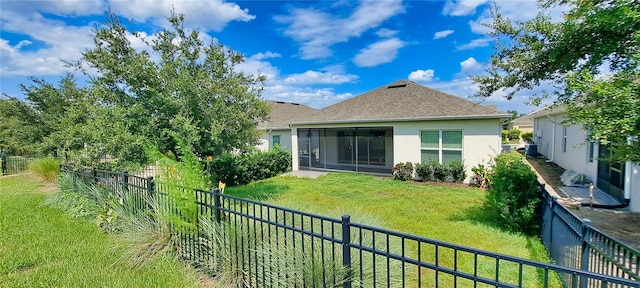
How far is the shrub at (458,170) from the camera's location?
11469 millimetres

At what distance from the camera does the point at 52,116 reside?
11.6 metres

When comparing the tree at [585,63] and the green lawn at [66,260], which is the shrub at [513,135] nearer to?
the tree at [585,63]

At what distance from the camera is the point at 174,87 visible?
7336mm

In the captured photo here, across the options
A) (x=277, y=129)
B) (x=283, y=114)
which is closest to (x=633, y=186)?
(x=277, y=129)

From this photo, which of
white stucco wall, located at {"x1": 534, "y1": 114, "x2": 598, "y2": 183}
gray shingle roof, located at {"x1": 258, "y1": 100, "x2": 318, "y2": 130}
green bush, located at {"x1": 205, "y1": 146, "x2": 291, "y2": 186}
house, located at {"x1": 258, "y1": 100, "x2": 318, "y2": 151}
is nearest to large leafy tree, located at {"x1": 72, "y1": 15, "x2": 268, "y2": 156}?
green bush, located at {"x1": 205, "y1": 146, "x2": 291, "y2": 186}

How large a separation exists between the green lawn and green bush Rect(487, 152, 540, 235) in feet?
19.6

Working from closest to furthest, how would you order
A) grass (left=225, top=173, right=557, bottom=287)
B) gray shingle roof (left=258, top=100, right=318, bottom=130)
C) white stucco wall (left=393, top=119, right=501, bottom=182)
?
grass (left=225, top=173, right=557, bottom=287)
white stucco wall (left=393, top=119, right=501, bottom=182)
gray shingle roof (left=258, top=100, right=318, bottom=130)

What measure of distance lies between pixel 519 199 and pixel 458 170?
5786mm

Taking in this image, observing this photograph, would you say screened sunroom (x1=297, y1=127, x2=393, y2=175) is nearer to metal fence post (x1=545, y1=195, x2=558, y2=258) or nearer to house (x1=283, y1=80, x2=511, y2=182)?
house (x1=283, y1=80, x2=511, y2=182)

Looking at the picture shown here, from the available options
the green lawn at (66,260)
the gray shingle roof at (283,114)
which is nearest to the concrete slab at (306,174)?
the gray shingle roof at (283,114)

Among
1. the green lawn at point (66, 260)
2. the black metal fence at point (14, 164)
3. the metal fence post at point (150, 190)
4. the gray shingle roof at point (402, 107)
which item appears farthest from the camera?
the black metal fence at point (14, 164)

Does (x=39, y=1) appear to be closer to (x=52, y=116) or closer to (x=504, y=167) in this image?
(x=52, y=116)

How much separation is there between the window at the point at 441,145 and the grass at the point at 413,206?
4.94ft

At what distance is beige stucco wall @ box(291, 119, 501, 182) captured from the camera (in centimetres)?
1103
